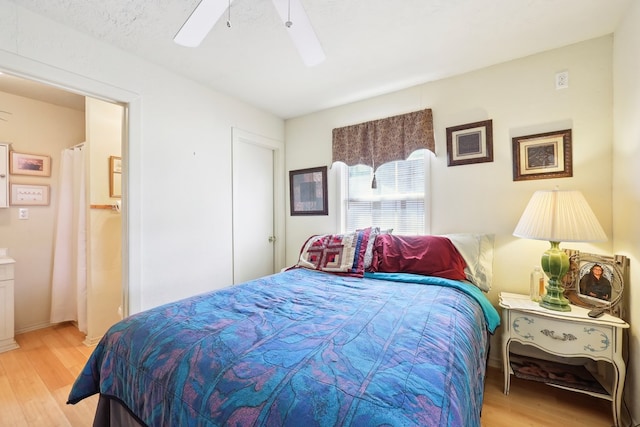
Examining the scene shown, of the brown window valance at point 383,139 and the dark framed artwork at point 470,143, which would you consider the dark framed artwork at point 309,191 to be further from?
the dark framed artwork at point 470,143

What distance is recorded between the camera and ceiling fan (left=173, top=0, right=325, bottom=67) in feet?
3.91

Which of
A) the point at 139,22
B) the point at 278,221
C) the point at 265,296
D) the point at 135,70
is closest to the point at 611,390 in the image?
the point at 265,296

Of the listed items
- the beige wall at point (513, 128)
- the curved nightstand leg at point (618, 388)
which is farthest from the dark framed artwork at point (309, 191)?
the curved nightstand leg at point (618, 388)

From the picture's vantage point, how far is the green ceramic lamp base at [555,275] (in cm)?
177

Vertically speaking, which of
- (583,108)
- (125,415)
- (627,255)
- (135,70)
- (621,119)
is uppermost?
(135,70)

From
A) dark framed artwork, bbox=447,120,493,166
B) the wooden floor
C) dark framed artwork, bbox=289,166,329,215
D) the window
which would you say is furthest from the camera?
dark framed artwork, bbox=289,166,329,215

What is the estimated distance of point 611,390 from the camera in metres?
1.67

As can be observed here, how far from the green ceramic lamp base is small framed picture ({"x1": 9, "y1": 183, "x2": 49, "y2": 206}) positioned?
15.8 ft

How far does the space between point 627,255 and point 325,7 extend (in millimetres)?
2379

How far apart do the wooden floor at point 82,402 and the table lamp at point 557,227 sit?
64 centimetres

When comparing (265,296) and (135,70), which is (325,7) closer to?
(135,70)

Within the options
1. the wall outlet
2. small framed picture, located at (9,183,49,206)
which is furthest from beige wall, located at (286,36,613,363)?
small framed picture, located at (9,183,49,206)

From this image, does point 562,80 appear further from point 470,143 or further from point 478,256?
point 478,256

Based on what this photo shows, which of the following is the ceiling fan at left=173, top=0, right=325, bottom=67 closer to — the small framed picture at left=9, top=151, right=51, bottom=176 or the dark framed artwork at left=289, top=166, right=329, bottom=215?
the dark framed artwork at left=289, top=166, right=329, bottom=215
